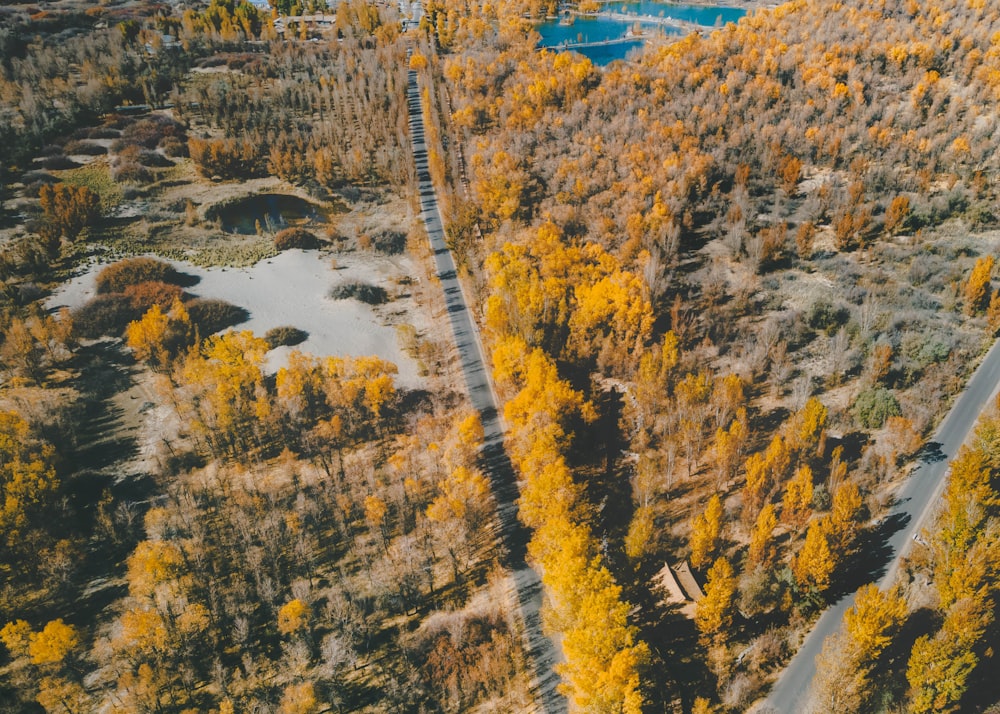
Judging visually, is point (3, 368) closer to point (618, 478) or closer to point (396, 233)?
point (396, 233)

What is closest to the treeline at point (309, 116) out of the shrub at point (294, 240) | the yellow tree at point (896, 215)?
the shrub at point (294, 240)

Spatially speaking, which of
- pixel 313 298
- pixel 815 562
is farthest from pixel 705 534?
pixel 313 298

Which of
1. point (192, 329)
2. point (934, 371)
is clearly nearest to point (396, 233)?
point (192, 329)

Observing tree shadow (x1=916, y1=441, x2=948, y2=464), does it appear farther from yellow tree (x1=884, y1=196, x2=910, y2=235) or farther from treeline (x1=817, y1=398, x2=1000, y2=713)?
yellow tree (x1=884, y1=196, x2=910, y2=235)

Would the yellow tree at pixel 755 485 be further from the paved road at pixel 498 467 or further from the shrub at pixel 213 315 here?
the shrub at pixel 213 315

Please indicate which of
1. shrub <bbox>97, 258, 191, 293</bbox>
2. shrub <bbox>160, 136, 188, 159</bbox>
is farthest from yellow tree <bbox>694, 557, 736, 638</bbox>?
shrub <bbox>160, 136, 188, 159</bbox>
